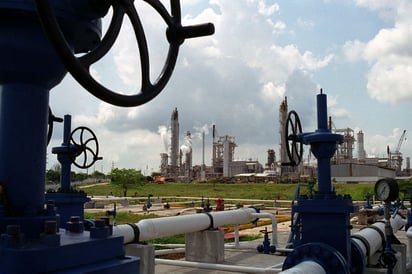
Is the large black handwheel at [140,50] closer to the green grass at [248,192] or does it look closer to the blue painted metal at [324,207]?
the blue painted metal at [324,207]

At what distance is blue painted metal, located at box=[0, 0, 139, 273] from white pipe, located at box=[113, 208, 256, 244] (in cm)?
334

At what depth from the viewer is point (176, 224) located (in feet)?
21.9

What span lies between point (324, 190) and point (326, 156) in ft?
1.07

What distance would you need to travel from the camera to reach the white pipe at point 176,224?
19.0ft

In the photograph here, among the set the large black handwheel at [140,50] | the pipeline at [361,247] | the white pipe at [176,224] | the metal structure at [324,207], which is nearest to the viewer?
the large black handwheel at [140,50]

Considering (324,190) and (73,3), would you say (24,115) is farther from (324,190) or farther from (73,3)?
(324,190)

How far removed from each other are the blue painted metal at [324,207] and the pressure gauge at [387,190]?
69 centimetres

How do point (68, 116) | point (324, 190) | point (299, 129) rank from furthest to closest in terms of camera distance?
point (68, 116)
point (299, 129)
point (324, 190)

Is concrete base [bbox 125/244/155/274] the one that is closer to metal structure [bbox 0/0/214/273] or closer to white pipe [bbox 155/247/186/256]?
white pipe [bbox 155/247/186/256]

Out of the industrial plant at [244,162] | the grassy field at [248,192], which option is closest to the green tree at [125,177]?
the grassy field at [248,192]

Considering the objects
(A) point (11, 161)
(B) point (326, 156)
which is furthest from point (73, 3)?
(B) point (326, 156)

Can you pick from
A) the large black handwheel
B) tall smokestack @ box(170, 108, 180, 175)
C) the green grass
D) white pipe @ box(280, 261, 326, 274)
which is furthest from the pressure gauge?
tall smokestack @ box(170, 108, 180, 175)

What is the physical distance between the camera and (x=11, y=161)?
4.82 feet

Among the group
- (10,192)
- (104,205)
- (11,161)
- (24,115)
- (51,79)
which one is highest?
(51,79)
